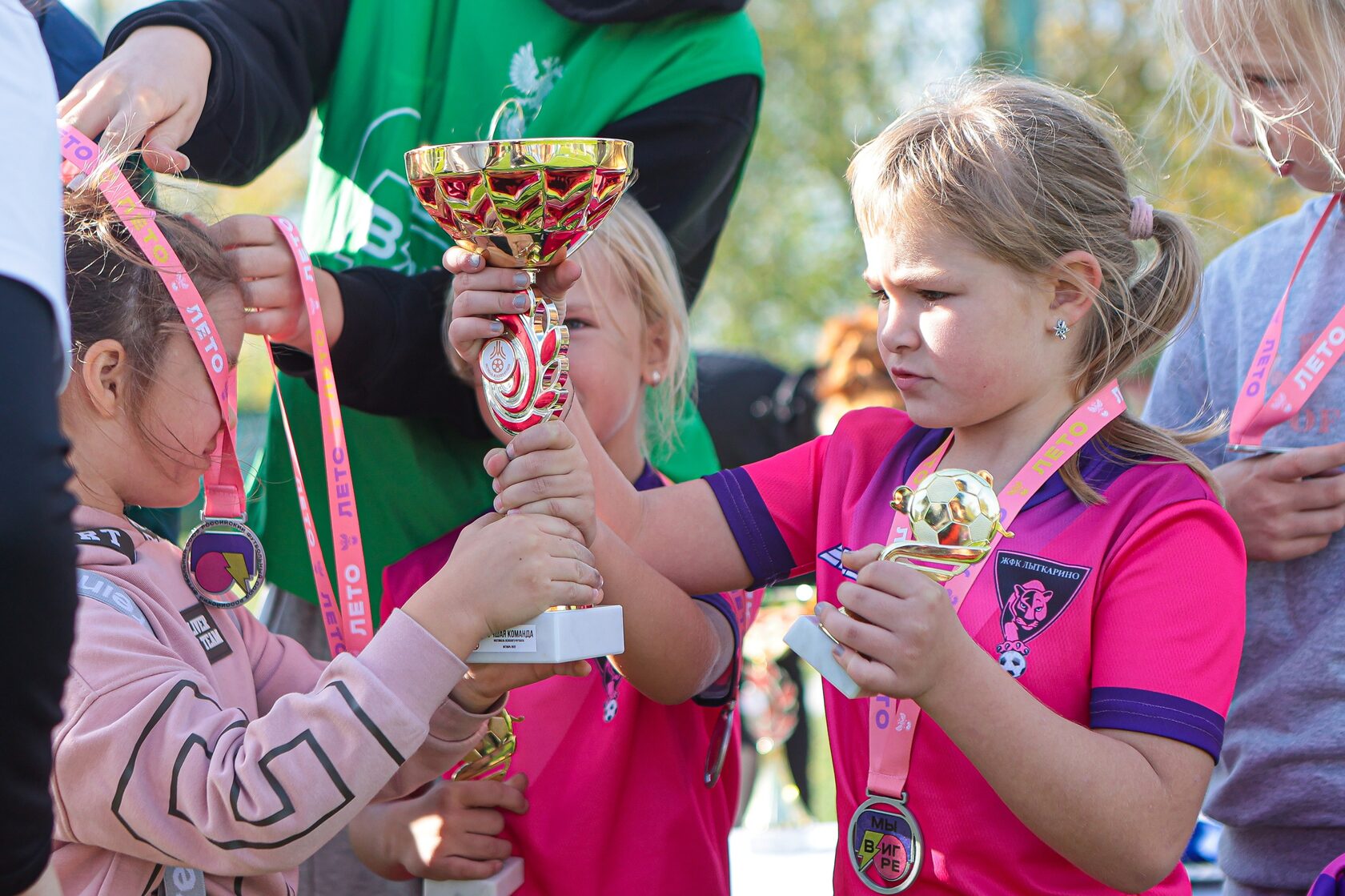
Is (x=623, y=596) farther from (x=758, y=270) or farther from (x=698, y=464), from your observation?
(x=758, y=270)

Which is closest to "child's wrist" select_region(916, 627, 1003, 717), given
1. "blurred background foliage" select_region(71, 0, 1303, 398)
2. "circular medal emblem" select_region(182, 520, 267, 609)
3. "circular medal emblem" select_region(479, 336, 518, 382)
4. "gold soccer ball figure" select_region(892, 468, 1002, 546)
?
"gold soccer ball figure" select_region(892, 468, 1002, 546)

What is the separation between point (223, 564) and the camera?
1.60 meters

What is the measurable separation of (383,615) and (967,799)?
1.03 meters

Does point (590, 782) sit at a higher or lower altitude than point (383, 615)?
lower

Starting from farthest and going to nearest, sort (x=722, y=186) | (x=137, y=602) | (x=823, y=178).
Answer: (x=823, y=178) → (x=722, y=186) → (x=137, y=602)

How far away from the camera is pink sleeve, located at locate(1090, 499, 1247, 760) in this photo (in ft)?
4.76

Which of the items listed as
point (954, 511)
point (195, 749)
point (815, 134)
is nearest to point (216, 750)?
point (195, 749)

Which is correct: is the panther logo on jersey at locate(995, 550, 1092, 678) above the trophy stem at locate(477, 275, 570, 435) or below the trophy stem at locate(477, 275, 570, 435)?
below

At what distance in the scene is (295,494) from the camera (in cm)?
210

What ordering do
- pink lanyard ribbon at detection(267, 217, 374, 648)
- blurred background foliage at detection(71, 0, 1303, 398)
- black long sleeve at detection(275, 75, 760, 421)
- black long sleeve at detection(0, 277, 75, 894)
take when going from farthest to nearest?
blurred background foliage at detection(71, 0, 1303, 398)
black long sleeve at detection(275, 75, 760, 421)
pink lanyard ribbon at detection(267, 217, 374, 648)
black long sleeve at detection(0, 277, 75, 894)

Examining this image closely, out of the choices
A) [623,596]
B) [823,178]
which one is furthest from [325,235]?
[823,178]

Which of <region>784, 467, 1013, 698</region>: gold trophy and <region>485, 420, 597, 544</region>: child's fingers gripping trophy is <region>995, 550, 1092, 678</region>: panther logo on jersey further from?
<region>485, 420, 597, 544</region>: child's fingers gripping trophy

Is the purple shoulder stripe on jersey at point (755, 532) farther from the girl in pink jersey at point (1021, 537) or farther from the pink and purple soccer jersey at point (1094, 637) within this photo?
the pink and purple soccer jersey at point (1094, 637)

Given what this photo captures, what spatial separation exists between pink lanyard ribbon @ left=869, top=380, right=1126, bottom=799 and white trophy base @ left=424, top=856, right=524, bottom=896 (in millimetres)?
608
